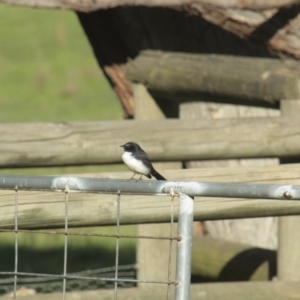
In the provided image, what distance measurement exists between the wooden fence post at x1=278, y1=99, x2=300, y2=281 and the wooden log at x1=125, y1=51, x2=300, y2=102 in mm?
189

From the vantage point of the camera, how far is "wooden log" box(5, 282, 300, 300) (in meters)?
4.36

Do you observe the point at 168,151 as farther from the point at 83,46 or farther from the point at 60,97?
the point at 83,46

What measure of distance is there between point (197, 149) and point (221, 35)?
1908 mm

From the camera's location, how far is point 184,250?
3209mm

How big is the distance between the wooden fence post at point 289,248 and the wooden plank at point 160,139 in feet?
1.01

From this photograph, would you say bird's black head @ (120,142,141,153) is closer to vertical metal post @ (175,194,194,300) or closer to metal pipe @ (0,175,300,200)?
metal pipe @ (0,175,300,200)

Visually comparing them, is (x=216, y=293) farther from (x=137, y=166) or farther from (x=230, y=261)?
(x=230, y=261)

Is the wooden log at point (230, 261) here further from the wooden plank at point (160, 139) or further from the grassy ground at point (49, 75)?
the grassy ground at point (49, 75)

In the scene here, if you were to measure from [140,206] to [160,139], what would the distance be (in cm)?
154

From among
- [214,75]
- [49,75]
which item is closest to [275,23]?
[214,75]

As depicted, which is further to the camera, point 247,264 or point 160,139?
point 247,264

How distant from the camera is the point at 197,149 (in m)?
5.50

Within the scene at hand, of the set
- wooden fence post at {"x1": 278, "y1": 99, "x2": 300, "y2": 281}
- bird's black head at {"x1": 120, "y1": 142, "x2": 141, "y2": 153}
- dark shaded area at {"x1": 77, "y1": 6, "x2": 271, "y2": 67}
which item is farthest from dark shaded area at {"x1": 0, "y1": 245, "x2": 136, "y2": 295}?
bird's black head at {"x1": 120, "y1": 142, "x2": 141, "y2": 153}

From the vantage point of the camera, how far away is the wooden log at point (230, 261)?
245 inches
